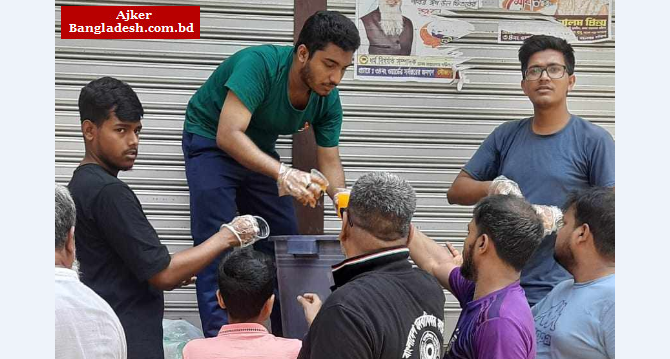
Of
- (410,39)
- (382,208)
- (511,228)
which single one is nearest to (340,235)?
(382,208)

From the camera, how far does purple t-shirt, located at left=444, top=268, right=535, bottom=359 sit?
9.95 ft

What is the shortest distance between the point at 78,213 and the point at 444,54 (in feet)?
9.06

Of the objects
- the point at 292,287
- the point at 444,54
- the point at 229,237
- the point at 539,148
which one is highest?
the point at 444,54

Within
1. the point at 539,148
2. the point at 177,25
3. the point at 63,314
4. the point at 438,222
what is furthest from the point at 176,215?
the point at 63,314

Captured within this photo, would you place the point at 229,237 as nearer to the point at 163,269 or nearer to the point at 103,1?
the point at 163,269

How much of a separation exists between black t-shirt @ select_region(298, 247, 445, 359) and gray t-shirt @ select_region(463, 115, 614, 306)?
58.5 inches

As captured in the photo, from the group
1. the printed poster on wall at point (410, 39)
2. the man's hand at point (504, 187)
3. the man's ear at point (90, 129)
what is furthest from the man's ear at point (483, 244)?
the printed poster on wall at point (410, 39)

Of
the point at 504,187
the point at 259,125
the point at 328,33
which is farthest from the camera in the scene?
the point at 259,125

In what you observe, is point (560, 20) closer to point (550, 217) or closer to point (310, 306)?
point (550, 217)

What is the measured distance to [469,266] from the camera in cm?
337

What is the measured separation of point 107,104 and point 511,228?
6.46 feet

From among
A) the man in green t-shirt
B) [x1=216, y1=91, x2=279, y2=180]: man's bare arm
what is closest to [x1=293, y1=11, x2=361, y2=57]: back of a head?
the man in green t-shirt

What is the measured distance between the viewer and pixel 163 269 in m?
3.87

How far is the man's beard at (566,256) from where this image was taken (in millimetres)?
3693
